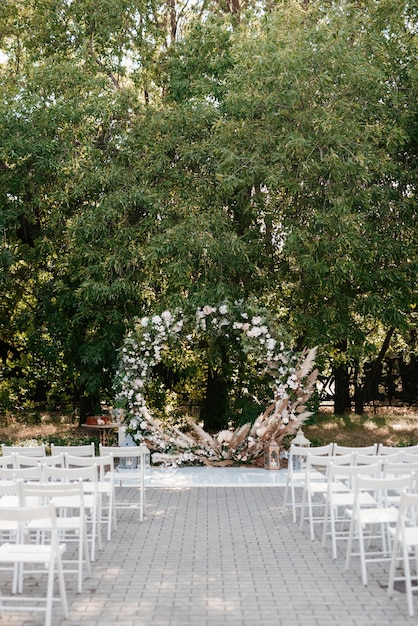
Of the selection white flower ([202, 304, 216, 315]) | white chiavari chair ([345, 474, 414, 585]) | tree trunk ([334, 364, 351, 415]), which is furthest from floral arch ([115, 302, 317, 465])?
tree trunk ([334, 364, 351, 415])

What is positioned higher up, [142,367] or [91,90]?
[91,90]

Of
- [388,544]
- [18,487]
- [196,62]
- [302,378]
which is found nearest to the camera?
[18,487]

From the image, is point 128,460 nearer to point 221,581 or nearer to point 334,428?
point 221,581

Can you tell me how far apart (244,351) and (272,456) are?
73.5 inches

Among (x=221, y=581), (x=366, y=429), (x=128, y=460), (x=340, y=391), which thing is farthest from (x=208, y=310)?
(x=340, y=391)

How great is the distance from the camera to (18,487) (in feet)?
21.6

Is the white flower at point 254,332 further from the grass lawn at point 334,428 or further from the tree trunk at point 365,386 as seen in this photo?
the tree trunk at point 365,386

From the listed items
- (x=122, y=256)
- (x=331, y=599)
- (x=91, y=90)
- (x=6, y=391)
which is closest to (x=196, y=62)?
(x=91, y=90)

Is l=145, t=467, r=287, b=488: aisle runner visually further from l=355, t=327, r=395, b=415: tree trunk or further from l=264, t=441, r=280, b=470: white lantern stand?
l=355, t=327, r=395, b=415: tree trunk

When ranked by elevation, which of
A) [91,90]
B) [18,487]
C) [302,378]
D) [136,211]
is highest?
[91,90]

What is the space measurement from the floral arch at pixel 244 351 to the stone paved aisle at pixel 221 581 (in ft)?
12.3

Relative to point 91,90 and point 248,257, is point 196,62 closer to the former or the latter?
point 91,90

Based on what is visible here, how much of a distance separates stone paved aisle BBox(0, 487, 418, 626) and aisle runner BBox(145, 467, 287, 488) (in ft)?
7.87

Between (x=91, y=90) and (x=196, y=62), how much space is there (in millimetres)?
2307
